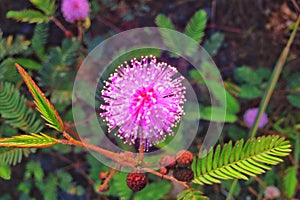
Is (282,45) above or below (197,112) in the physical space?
above

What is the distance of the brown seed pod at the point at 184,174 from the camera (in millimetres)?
1811

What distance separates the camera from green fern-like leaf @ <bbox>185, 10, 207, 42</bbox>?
2502 mm

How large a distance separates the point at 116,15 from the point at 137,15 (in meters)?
0.15

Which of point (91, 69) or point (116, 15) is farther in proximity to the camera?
point (116, 15)

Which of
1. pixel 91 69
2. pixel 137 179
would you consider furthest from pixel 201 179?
pixel 91 69

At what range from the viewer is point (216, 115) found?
245 centimetres

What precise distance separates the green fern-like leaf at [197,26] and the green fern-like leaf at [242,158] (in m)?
0.90

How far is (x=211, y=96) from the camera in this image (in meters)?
2.58

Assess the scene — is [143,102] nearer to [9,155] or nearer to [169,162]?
[169,162]

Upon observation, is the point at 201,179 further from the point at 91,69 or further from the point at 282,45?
the point at 282,45

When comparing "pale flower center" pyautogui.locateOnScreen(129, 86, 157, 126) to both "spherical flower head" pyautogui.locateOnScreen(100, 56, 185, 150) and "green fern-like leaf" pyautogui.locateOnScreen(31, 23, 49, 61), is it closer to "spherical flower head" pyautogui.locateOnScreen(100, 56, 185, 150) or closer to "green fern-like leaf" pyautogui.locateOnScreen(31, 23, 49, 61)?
"spherical flower head" pyautogui.locateOnScreen(100, 56, 185, 150)

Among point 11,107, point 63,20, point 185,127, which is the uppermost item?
point 63,20

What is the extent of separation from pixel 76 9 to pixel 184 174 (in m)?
1.16

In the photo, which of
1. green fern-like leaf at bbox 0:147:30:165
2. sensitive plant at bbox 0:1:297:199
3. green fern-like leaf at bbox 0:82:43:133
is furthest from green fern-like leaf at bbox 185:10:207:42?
green fern-like leaf at bbox 0:147:30:165
